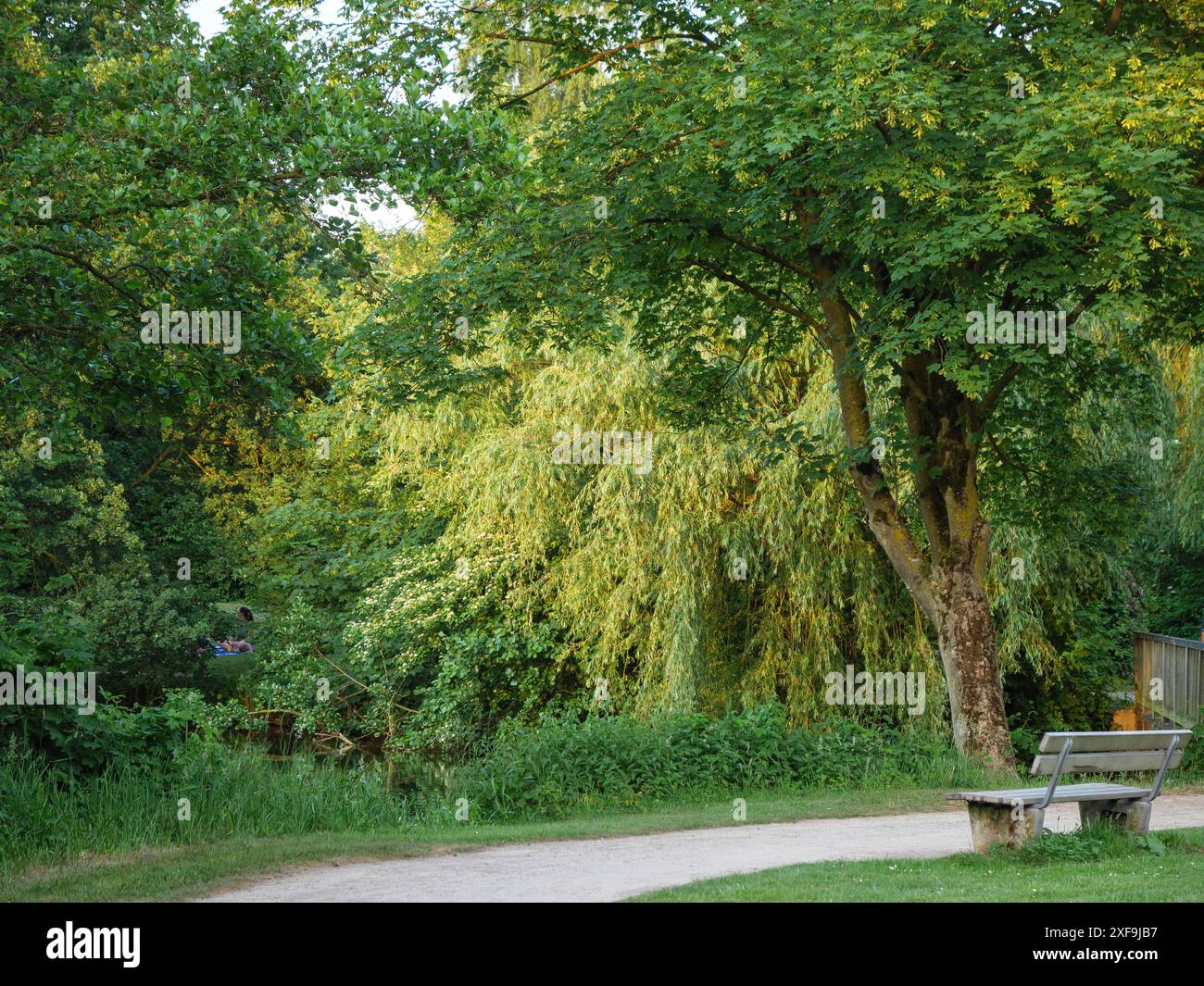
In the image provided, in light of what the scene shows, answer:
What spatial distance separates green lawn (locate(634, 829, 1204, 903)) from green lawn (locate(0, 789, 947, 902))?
8.57 feet

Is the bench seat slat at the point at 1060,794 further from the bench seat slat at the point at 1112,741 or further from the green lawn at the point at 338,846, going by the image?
the green lawn at the point at 338,846

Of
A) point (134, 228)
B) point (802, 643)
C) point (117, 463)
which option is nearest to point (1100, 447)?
point (802, 643)

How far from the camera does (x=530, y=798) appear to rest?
12180mm

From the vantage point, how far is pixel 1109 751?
9102mm

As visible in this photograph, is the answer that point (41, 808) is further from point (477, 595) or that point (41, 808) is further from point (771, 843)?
A: point (477, 595)

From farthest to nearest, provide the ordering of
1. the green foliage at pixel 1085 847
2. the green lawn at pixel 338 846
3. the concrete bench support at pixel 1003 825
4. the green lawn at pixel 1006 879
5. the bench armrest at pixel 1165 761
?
the bench armrest at pixel 1165 761
the concrete bench support at pixel 1003 825
the green foliage at pixel 1085 847
the green lawn at pixel 338 846
the green lawn at pixel 1006 879

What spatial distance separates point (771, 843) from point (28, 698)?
5921 millimetres

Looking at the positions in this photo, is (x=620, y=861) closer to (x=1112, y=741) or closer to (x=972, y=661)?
(x=1112, y=741)

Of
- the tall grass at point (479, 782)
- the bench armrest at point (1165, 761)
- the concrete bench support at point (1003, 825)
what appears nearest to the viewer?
the concrete bench support at point (1003, 825)

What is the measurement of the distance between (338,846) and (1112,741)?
5.59m

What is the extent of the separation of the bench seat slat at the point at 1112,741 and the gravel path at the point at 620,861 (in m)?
1.24

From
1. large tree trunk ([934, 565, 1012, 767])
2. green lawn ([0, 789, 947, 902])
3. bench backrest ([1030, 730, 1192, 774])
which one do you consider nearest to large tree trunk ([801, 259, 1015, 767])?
large tree trunk ([934, 565, 1012, 767])

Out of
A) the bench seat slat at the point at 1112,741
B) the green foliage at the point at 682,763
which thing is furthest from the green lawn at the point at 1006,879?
the green foliage at the point at 682,763

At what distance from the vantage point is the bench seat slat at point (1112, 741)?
8508mm
